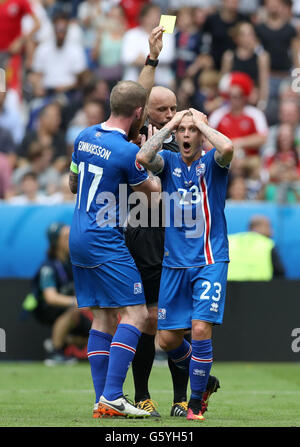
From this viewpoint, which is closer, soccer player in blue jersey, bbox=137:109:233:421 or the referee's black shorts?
soccer player in blue jersey, bbox=137:109:233:421

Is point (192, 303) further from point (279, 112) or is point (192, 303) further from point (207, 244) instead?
point (279, 112)

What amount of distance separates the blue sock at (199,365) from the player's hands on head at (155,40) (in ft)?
7.49

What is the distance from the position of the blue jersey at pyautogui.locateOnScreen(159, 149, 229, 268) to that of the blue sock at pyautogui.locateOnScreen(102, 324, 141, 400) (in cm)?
58

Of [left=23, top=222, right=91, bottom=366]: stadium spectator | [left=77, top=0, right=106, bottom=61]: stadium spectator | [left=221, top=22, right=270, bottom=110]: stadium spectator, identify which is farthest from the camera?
[left=77, top=0, right=106, bottom=61]: stadium spectator

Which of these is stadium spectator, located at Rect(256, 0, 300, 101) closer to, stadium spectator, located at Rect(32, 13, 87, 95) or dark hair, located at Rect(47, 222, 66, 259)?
stadium spectator, located at Rect(32, 13, 87, 95)

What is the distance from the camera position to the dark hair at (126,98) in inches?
273

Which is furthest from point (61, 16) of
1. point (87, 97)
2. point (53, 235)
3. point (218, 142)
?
point (218, 142)

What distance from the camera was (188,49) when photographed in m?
16.3

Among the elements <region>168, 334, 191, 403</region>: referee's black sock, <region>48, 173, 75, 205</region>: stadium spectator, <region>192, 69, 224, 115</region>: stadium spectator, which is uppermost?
<region>192, 69, 224, 115</region>: stadium spectator

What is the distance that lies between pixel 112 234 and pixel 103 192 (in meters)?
0.30

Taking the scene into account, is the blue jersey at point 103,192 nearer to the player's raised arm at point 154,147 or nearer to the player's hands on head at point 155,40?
the player's raised arm at point 154,147

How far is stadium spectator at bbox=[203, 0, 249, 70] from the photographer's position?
16.3 metres

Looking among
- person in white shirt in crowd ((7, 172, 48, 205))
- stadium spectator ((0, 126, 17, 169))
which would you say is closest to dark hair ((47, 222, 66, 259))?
person in white shirt in crowd ((7, 172, 48, 205))

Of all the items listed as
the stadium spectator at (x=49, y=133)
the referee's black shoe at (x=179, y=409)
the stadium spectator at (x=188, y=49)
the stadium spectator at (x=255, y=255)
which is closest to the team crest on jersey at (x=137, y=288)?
the referee's black shoe at (x=179, y=409)
